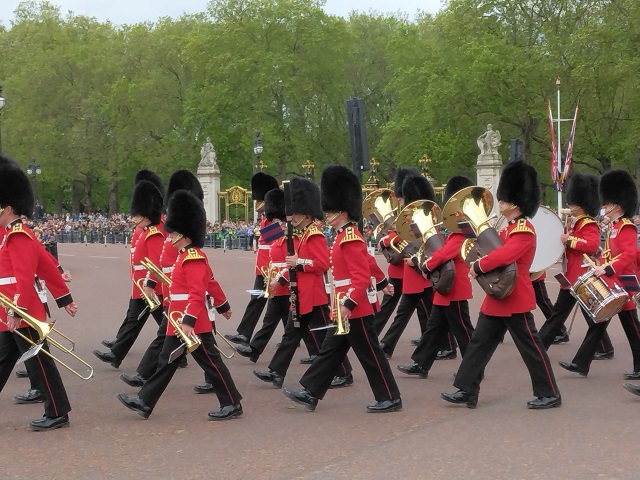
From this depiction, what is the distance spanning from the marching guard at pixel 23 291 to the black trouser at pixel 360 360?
68.1 inches

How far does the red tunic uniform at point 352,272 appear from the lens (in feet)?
23.8

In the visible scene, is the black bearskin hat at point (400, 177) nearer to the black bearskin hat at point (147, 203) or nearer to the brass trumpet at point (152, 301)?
the black bearskin hat at point (147, 203)

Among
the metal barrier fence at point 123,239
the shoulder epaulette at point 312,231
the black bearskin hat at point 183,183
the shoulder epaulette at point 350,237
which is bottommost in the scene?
the metal barrier fence at point 123,239

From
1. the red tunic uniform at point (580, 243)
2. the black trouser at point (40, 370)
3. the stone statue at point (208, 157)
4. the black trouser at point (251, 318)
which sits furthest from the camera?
the stone statue at point (208, 157)

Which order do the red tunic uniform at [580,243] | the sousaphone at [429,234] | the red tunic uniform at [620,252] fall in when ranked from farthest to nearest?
the red tunic uniform at [580,243] < the sousaphone at [429,234] < the red tunic uniform at [620,252]

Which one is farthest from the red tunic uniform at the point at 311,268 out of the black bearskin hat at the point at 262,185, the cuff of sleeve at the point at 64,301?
the black bearskin hat at the point at 262,185

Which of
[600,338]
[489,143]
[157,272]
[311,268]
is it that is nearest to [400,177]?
[311,268]

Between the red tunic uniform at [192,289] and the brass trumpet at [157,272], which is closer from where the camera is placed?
the red tunic uniform at [192,289]

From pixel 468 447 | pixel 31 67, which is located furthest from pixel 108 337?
pixel 31 67

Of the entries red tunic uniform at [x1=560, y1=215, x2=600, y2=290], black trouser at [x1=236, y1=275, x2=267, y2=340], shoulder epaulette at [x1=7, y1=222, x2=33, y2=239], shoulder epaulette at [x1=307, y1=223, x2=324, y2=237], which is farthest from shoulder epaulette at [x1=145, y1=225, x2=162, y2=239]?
red tunic uniform at [x1=560, y1=215, x2=600, y2=290]

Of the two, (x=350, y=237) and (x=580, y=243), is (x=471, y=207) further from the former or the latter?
(x=580, y=243)

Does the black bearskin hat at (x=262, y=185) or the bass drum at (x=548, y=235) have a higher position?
the black bearskin hat at (x=262, y=185)

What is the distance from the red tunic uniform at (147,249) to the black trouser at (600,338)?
377cm

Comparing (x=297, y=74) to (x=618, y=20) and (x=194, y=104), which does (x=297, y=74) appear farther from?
(x=618, y=20)
